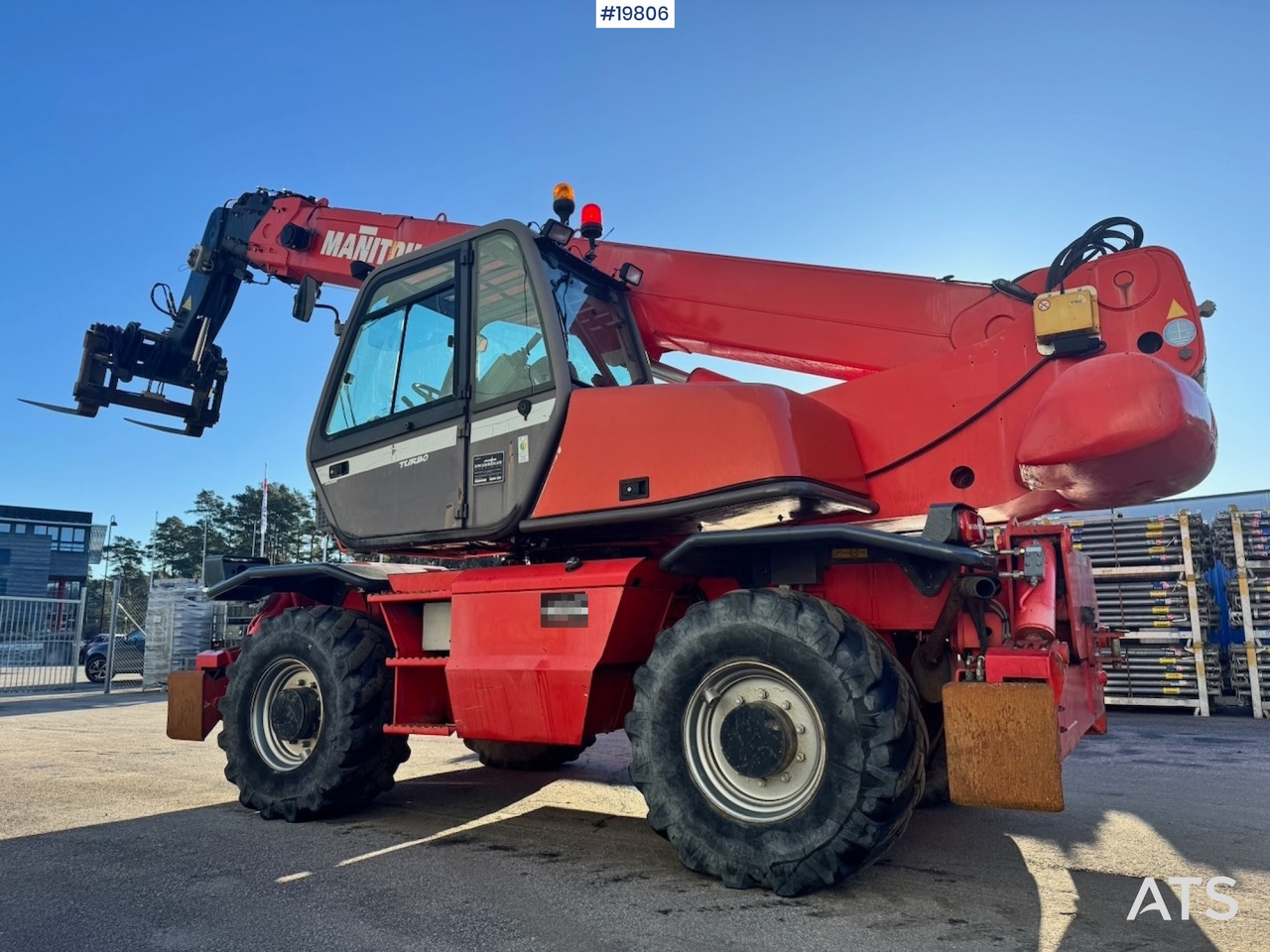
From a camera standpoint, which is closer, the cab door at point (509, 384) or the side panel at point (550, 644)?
the side panel at point (550, 644)

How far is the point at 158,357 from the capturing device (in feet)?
25.1

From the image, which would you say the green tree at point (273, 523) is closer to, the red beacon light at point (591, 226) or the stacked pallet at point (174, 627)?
the stacked pallet at point (174, 627)

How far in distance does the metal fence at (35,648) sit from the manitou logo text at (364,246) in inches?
575

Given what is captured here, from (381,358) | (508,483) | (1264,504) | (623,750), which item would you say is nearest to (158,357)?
(381,358)

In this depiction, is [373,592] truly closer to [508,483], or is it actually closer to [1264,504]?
[508,483]

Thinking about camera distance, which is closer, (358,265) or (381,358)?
(381,358)

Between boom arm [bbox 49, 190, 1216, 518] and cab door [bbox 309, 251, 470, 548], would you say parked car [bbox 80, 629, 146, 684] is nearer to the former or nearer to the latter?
cab door [bbox 309, 251, 470, 548]

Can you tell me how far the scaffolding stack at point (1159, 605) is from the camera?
11734mm

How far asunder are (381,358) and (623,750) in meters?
5.11

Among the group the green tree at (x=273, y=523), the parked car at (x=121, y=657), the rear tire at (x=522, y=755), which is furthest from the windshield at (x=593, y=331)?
the green tree at (x=273, y=523)

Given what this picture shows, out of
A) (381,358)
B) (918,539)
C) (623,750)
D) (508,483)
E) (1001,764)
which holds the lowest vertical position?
(623,750)

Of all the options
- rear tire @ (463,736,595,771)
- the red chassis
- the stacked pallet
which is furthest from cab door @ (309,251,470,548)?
the stacked pallet

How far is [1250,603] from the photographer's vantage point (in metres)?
11.8

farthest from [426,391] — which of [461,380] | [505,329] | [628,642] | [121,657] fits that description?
[121,657]
